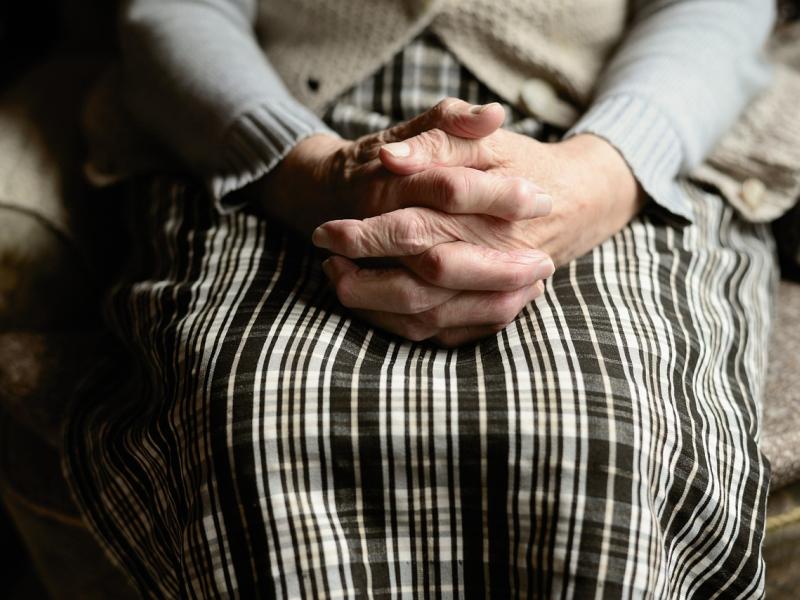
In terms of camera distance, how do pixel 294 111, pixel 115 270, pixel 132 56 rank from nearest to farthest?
1. pixel 294 111
2. pixel 132 56
3. pixel 115 270

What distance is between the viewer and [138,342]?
67 cm

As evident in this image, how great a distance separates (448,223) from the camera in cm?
55

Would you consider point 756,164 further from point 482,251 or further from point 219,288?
point 219,288

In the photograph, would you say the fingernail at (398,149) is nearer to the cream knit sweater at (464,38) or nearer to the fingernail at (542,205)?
the fingernail at (542,205)

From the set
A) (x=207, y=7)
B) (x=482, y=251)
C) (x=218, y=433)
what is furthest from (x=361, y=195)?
(x=207, y=7)

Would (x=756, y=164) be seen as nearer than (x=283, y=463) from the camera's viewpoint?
No

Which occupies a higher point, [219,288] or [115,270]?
[219,288]

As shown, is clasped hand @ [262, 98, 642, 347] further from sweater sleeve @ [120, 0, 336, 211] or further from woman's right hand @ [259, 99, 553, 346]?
sweater sleeve @ [120, 0, 336, 211]

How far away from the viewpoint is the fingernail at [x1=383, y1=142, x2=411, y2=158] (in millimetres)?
544

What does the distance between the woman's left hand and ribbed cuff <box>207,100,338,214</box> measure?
0.51 ft

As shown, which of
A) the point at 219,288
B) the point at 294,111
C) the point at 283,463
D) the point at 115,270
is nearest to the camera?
the point at 283,463

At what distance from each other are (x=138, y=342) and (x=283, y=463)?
24 cm

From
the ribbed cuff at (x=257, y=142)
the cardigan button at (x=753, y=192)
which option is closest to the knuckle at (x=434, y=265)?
the ribbed cuff at (x=257, y=142)

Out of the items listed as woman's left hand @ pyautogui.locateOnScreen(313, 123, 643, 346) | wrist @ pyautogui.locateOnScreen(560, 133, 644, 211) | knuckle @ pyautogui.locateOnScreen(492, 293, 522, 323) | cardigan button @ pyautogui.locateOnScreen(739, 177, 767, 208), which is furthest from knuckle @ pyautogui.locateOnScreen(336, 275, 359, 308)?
A: cardigan button @ pyautogui.locateOnScreen(739, 177, 767, 208)
